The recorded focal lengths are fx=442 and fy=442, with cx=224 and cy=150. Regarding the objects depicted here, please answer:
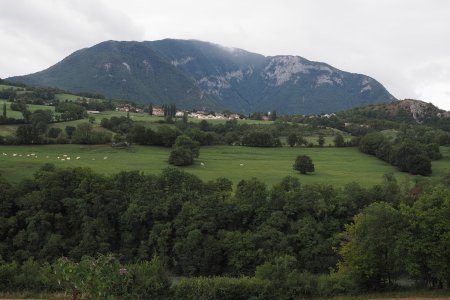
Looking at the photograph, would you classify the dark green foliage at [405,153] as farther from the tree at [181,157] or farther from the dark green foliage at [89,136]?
the dark green foliage at [89,136]

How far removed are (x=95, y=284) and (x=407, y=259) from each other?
25.5m

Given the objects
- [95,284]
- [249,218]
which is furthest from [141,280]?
[249,218]

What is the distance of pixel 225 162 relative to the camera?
92.9 m

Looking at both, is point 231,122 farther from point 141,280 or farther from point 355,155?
point 141,280

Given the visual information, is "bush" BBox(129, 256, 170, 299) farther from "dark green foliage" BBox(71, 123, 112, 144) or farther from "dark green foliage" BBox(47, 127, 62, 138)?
"dark green foliage" BBox(47, 127, 62, 138)

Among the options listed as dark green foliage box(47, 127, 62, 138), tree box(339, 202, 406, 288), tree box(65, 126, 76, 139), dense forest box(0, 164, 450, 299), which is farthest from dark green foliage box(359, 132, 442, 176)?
dark green foliage box(47, 127, 62, 138)

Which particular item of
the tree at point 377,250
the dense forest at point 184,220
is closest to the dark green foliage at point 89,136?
the dense forest at point 184,220

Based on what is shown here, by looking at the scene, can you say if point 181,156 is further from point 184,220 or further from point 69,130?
point 69,130

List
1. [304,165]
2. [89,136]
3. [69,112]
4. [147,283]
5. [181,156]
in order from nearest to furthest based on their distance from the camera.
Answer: [147,283], [304,165], [181,156], [89,136], [69,112]

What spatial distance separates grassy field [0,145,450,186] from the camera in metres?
76.8

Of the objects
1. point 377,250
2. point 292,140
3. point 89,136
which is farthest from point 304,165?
point 89,136

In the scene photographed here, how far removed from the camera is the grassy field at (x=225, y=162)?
252ft

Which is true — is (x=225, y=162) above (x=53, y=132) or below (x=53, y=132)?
below

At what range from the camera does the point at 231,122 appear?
153 m
